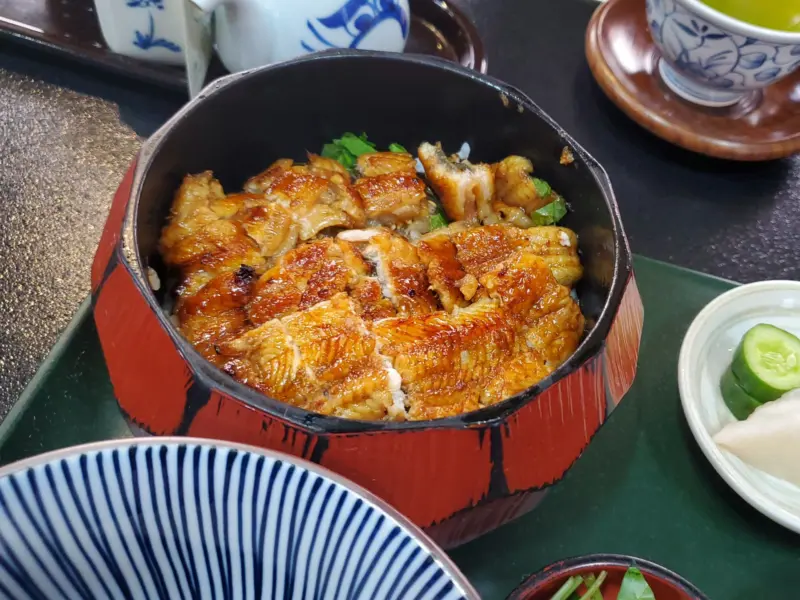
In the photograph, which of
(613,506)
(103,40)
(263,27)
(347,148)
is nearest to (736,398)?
(613,506)

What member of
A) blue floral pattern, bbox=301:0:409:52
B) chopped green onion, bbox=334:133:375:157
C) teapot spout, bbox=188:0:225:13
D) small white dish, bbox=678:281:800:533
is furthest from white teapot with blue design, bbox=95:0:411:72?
small white dish, bbox=678:281:800:533

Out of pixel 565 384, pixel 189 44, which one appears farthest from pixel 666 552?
pixel 189 44

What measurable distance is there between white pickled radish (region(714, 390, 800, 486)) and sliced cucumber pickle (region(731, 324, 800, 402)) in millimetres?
27

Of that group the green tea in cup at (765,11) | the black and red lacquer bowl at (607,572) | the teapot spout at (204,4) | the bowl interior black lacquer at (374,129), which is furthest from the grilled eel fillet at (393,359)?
the green tea in cup at (765,11)

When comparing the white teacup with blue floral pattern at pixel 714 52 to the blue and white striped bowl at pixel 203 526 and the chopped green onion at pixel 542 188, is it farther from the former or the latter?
the blue and white striped bowl at pixel 203 526

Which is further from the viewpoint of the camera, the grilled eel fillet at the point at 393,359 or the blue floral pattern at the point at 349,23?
the blue floral pattern at the point at 349,23

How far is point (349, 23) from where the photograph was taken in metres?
1.37

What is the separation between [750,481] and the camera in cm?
111

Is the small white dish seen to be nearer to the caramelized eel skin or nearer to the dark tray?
the caramelized eel skin

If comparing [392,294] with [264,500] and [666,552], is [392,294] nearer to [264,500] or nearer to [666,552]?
[264,500]

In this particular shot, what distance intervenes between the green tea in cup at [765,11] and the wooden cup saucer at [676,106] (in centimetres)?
18

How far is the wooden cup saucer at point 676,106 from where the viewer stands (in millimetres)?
1560

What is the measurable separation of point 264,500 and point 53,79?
4.16ft

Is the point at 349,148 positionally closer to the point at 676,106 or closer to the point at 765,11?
the point at 676,106
